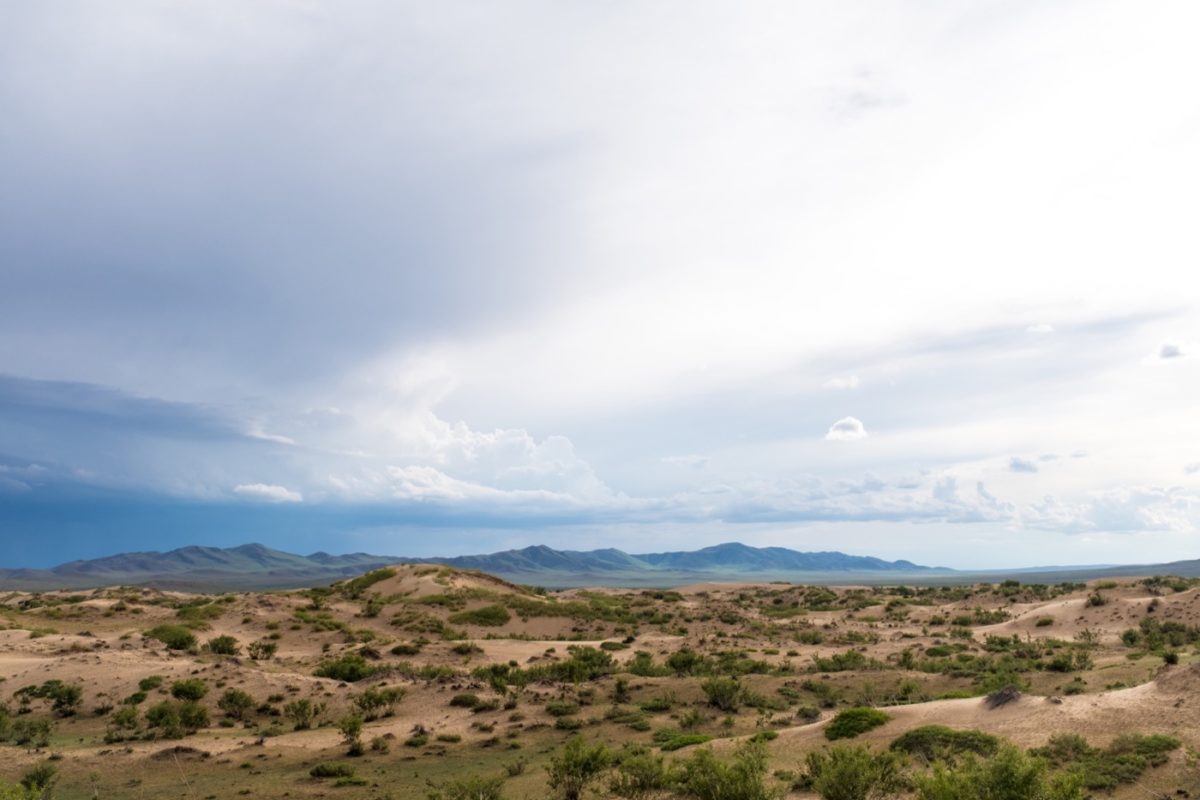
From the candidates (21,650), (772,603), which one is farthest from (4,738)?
(772,603)

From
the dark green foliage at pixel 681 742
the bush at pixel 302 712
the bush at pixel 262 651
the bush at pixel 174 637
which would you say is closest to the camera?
the dark green foliage at pixel 681 742

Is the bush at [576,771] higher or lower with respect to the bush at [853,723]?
lower

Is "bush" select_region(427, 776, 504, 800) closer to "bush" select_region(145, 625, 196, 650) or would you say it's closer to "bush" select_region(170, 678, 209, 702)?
"bush" select_region(170, 678, 209, 702)

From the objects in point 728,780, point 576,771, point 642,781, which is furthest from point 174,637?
point 728,780

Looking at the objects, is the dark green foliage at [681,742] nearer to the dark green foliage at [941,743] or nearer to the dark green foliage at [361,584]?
the dark green foliage at [941,743]

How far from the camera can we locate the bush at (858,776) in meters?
15.8

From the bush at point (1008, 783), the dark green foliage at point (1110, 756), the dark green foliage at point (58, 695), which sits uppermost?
the bush at point (1008, 783)

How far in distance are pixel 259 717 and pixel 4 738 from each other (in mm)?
9213

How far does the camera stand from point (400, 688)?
34.7m

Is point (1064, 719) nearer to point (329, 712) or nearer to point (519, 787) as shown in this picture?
point (519, 787)

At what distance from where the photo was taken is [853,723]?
2219cm

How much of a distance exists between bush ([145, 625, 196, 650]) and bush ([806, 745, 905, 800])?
1810 inches

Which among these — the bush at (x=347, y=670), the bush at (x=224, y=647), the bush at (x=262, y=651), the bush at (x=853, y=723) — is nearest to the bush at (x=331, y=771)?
the bush at (x=347, y=670)

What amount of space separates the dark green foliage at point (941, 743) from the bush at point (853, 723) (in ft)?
4.55
